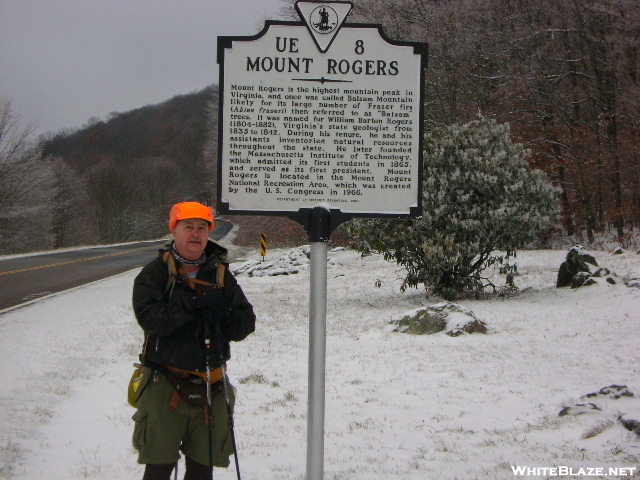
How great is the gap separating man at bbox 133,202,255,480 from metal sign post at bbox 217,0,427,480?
56 cm

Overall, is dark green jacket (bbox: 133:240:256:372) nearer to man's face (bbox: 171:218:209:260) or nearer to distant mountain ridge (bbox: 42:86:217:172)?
man's face (bbox: 171:218:209:260)

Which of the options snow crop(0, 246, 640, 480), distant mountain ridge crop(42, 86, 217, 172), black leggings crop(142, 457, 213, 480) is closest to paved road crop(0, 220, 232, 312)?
snow crop(0, 246, 640, 480)

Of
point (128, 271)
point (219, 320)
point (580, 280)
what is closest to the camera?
point (219, 320)

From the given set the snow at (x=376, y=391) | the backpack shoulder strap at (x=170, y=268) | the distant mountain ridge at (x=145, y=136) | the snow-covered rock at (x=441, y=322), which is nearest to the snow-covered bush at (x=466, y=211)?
the snow at (x=376, y=391)

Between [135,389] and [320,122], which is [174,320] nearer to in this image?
[135,389]

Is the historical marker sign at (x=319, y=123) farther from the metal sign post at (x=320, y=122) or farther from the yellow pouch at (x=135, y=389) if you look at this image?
the yellow pouch at (x=135, y=389)

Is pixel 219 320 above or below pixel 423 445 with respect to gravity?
above

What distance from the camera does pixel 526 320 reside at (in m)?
10.1

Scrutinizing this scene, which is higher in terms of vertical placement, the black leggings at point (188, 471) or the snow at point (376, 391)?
the black leggings at point (188, 471)

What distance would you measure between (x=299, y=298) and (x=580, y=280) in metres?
5.96

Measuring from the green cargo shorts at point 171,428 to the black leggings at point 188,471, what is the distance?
0.04 meters

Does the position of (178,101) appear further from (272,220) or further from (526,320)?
(526,320)

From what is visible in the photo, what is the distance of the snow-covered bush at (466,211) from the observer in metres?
12.2

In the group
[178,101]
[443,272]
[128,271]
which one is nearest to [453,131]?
[443,272]
